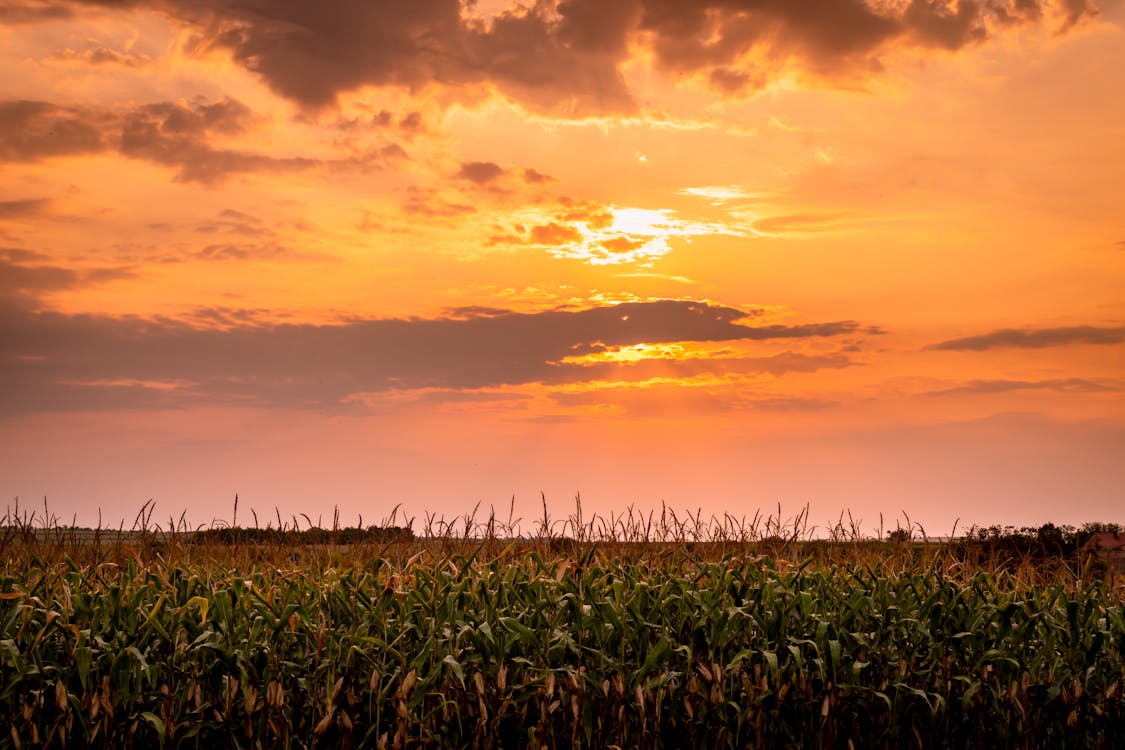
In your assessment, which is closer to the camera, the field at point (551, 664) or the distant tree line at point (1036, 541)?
the field at point (551, 664)

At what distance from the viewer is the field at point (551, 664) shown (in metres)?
6.40

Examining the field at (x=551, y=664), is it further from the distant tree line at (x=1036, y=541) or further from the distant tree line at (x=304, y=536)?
the distant tree line at (x=1036, y=541)

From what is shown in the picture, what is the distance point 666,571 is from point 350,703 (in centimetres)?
337

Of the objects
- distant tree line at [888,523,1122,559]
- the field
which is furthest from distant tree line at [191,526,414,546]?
distant tree line at [888,523,1122,559]

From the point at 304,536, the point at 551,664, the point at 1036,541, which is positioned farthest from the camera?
the point at 1036,541

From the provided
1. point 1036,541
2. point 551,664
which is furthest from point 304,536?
point 1036,541

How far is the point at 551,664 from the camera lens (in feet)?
22.2

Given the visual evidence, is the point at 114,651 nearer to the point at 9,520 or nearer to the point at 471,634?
the point at 471,634

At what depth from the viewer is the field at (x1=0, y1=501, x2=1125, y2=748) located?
6402mm

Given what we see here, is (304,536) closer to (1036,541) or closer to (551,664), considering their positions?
(551,664)

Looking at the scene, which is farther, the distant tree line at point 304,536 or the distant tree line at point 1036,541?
the distant tree line at point 1036,541

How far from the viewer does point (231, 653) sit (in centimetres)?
647

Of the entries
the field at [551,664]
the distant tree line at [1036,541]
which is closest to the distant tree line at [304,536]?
the field at [551,664]

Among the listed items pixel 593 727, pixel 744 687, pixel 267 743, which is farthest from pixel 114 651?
pixel 744 687
